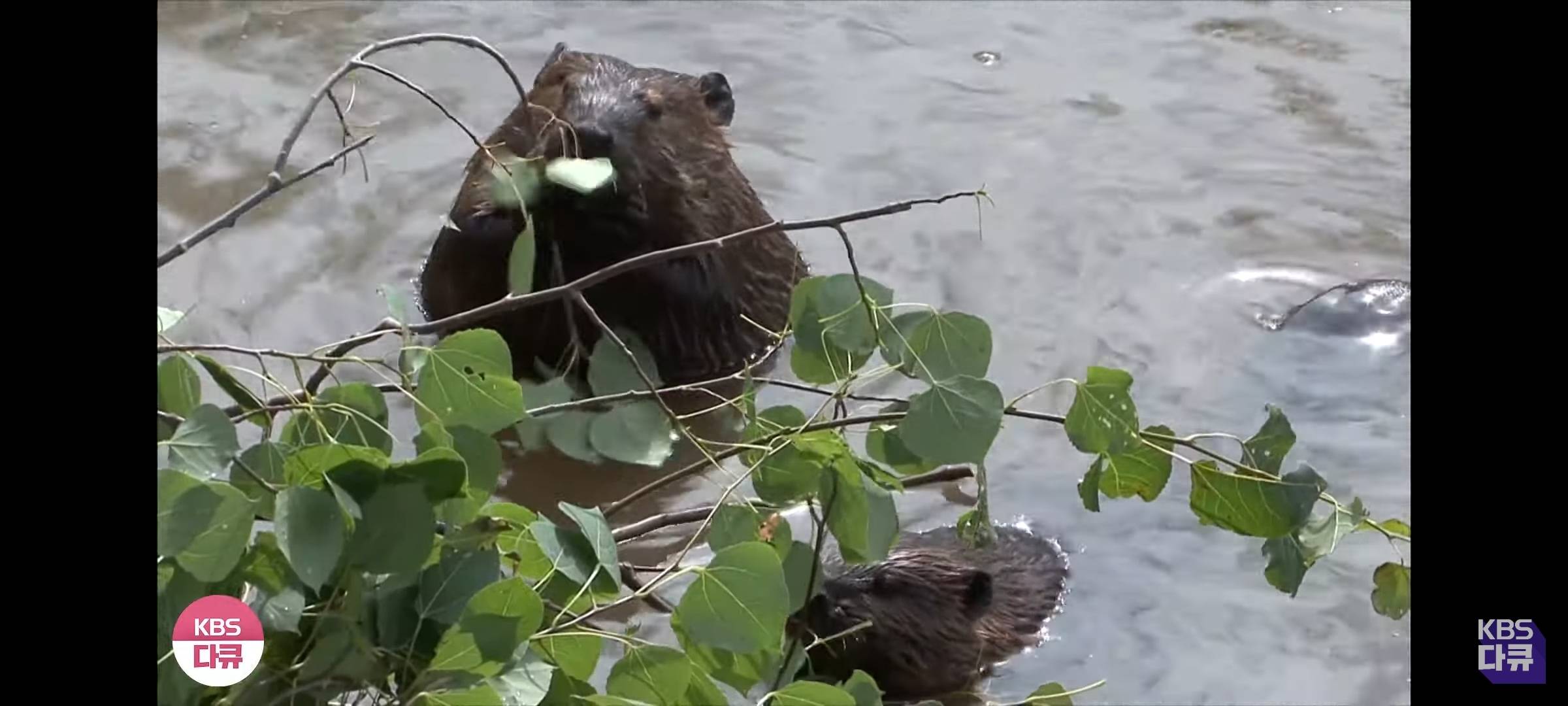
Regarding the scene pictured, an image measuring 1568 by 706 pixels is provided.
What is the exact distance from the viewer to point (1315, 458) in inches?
171

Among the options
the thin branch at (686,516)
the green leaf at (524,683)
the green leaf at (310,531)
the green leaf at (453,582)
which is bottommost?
the thin branch at (686,516)

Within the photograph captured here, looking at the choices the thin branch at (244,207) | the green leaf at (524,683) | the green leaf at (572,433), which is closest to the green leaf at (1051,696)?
the green leaf at (572,433)

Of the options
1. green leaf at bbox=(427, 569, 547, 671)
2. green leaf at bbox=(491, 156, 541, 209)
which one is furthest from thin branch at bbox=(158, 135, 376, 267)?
green leaf at bbox=(427, 569, 547, 671)

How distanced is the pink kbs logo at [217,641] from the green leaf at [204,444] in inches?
5.6

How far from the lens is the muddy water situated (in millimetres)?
3873

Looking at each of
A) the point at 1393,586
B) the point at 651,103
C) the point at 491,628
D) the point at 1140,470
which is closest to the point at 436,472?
the point at 491,628

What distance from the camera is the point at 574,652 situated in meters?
2.19

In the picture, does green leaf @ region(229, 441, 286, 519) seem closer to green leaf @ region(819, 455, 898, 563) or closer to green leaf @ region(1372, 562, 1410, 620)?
green leaf @ region(819, 455, 898, 563)

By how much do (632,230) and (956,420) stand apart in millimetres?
1931

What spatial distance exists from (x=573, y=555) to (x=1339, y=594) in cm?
227

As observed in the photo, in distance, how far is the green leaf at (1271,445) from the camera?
2.35 metres

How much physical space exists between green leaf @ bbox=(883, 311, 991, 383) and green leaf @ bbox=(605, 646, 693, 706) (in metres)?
0.46

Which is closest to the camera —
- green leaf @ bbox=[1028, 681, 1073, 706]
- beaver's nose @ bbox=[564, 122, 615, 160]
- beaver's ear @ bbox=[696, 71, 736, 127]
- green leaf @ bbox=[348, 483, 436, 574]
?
green leaf @ bbox=[348, 483, 436, 574]

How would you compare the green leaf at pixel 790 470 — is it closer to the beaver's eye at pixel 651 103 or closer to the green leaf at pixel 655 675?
the green leaf at pixel 655 675
